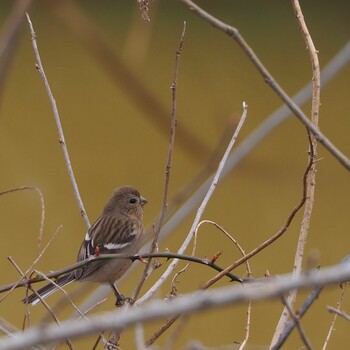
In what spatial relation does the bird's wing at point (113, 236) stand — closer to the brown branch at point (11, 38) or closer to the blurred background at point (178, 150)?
the blurred background at point (178, 150)

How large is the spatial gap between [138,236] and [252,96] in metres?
2.14

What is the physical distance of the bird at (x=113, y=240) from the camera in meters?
3.63

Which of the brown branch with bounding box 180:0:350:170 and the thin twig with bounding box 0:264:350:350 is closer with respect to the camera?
the thin twig with bounding box 0:264:350:350

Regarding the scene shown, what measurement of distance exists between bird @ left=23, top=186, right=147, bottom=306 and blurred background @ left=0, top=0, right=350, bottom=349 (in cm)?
142

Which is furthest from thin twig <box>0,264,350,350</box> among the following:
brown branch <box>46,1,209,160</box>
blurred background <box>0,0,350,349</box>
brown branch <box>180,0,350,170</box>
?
blurred background <box>0,0,350,349</box>

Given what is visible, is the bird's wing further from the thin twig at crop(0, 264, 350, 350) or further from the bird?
the thin twig at crop(0, 264, 350, 350)

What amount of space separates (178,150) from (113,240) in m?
1.81

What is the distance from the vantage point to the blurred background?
5855 mm

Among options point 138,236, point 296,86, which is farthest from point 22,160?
point 138,236

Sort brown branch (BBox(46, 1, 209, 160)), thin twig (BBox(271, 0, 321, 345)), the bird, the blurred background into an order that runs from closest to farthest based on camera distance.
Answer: brown branch (BBox(46, 1, 209, 160)), thin twig (BBox(271, 0, 321, 345)), the bird, the blurred background

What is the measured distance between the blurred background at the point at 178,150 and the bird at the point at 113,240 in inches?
56.0

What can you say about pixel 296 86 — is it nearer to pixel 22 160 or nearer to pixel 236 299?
pixel 22 160

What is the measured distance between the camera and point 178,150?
18.9 ft

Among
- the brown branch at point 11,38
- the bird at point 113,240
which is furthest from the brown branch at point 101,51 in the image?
the bird at point 113,240
